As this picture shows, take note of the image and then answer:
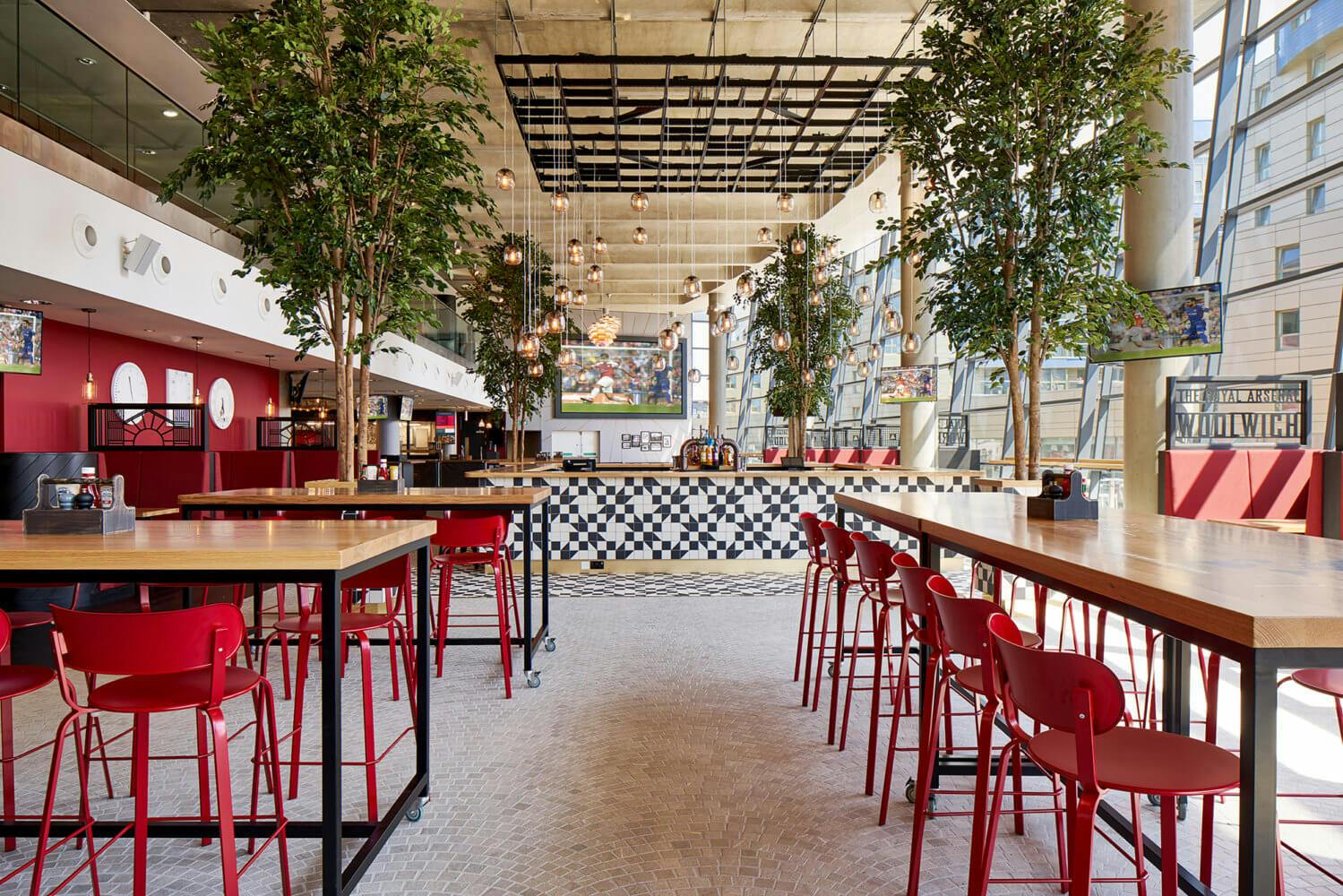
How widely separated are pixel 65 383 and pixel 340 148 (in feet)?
22.8

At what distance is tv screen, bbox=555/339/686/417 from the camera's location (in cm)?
2034

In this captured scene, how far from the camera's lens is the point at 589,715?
325cm

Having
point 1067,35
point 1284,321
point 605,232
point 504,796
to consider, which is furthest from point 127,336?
A: point 1284,321

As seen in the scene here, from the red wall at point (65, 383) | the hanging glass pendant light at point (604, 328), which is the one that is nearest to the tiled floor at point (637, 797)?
the red wall at point (65, 383)

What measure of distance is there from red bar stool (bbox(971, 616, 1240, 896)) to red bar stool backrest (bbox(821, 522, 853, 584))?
A: 1382mm

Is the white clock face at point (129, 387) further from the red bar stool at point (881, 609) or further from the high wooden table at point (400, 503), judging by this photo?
the red bar stool at point (881, 609)

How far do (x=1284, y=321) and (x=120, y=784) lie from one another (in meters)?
8.40

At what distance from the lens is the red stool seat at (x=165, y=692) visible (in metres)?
1.63

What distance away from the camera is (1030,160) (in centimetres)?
459

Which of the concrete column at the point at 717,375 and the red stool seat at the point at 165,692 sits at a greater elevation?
the concrete column at the point at 717,375

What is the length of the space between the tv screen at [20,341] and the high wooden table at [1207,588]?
6.82 m

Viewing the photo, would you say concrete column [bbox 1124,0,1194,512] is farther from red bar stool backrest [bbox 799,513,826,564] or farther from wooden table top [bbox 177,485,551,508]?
wooden table top [bbox 177,485,551,508]

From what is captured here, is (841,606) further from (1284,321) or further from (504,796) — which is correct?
(1284,321)

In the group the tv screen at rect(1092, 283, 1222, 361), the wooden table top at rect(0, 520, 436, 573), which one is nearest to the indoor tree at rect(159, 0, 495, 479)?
the wooden table top at rect(0, 520, 436, 573)
